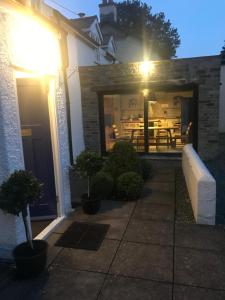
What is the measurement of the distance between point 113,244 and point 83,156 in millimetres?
1780

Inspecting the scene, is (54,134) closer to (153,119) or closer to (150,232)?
(150,232)

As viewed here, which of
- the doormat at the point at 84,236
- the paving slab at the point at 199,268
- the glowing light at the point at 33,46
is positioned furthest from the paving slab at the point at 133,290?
the glowing light at the point at 33,46

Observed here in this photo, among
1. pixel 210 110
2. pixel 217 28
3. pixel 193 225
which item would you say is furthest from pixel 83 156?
pixel 217 28

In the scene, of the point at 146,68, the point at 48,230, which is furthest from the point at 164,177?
the point at 48,230

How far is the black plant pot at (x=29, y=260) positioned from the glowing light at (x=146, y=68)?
698 centimetres

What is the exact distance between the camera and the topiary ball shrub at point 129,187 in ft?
19.1

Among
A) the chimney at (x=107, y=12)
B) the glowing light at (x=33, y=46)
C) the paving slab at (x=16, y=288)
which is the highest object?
the chimney at (x=107, y=12)

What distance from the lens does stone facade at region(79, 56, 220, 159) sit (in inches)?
337

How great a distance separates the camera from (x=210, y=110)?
8.77 m

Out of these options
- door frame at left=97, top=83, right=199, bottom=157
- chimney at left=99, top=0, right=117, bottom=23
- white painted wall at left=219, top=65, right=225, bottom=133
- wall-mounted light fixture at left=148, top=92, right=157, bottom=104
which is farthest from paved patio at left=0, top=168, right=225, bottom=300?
chimney at left=99, top=0, right=117, bottom=23

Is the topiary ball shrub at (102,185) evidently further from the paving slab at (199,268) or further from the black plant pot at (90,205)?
the paving slab at (199,268)

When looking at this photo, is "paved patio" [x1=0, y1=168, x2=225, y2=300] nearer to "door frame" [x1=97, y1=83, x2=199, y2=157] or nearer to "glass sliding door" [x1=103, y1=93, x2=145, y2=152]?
"door frame" [x1=97, y1=83, x2=199, y2=157]

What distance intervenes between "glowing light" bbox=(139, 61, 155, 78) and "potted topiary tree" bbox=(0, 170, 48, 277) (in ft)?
21.7

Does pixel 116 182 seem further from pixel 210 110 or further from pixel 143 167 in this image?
pixel 210 110
